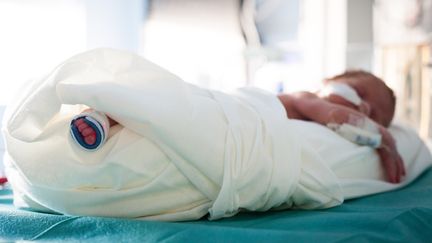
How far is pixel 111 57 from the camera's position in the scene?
2.94 feet

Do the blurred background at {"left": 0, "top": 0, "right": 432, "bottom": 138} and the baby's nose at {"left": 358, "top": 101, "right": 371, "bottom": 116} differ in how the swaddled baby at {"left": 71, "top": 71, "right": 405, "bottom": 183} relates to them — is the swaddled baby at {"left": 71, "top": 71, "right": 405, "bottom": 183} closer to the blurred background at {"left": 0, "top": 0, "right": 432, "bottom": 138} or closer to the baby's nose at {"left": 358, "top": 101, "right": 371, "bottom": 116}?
the baby's nose at {"left": 358, "top": 101, "right": 371, "bottom": 116}

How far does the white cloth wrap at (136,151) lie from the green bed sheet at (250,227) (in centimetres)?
4

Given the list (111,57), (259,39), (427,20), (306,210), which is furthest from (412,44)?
(111,57)

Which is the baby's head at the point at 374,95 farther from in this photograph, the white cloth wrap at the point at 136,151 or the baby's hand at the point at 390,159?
the white cloth wrap at the point at 136,151

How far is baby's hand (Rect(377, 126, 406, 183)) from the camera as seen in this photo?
1.32m

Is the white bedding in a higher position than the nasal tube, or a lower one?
higher

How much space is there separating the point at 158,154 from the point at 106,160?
8 centimetres

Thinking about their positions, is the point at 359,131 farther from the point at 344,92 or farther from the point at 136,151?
the point at 136,151

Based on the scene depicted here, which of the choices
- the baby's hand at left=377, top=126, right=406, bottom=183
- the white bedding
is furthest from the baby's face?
the white bedding

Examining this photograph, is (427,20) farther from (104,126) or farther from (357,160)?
(104,126)

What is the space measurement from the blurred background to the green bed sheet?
4.22 feet

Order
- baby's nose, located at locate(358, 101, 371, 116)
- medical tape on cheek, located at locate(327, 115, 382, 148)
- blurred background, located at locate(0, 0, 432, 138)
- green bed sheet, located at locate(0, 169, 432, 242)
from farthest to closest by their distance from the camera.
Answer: blurred background, located at locate(0, 0, 432, 138) < baby's nose, located at locate(358, 101, 371, 116) < medical tape on cheek, located at locate(327, 115, 382, 148) < green bed sheet, located at locate(0, 169, 432, 242)

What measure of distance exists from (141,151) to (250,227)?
21 cm

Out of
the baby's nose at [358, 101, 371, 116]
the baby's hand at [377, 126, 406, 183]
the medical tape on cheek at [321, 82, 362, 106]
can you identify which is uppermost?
the medical tape on cheek at [321, 82, 362, 106]
